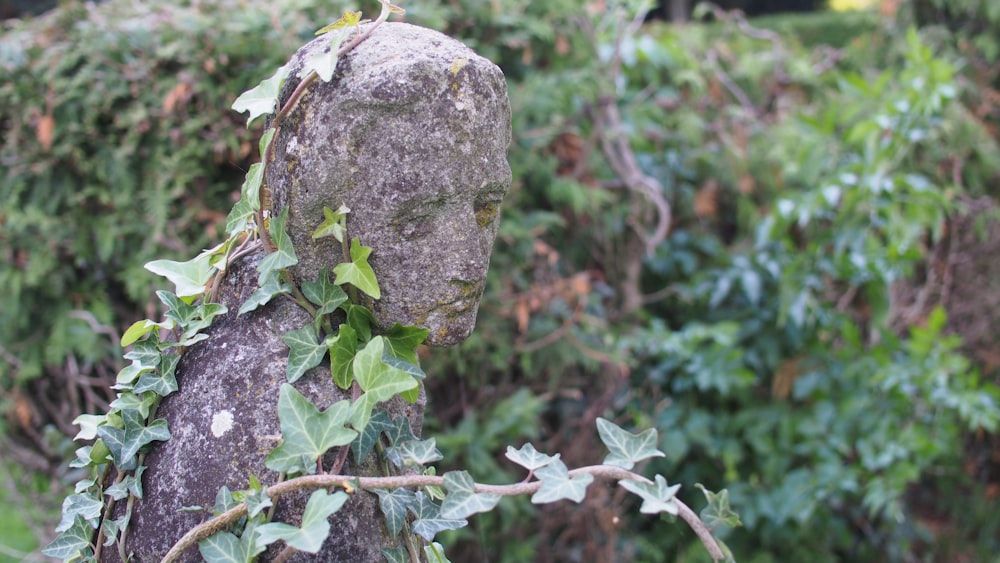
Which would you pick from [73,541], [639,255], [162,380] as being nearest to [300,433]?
[162,380]

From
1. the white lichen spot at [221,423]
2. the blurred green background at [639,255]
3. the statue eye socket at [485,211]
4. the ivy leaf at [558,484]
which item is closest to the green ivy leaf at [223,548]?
the white lichen spot at [221,423]

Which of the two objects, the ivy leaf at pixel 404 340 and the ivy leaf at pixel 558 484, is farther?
the ivy leaf at pixel 404 340

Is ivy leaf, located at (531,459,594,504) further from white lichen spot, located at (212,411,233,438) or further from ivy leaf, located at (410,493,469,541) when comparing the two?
white lichen spot, located at (212,411,233,438)

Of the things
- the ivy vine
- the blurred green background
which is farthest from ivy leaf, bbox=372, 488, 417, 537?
the blurred green background

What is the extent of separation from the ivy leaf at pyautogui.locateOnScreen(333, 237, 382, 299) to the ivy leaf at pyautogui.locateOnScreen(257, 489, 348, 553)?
0.77 feet

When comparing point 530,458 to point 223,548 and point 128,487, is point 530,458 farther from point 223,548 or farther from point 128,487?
point 128,487

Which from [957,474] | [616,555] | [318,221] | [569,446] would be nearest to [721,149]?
[569,446]

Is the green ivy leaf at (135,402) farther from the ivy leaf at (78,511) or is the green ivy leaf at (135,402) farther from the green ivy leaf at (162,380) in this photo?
the ivy leaf at (78,511)

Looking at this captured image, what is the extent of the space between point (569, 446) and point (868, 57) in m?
2.76

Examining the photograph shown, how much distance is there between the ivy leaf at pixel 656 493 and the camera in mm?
873

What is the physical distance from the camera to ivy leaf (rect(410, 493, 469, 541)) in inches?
37.1

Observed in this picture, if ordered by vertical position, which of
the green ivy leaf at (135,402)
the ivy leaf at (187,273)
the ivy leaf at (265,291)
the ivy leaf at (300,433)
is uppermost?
the ivy leaf at (265,291)

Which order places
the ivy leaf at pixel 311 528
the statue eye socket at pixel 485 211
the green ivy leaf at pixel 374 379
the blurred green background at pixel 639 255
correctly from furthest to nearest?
the blurred green background at pixel 639 255 → the statue eye socket at pixel 485 211 → the green ivy leaf at pixel 374 379 → the ivy leaf at pixel 311 528

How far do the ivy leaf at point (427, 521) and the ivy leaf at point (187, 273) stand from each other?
15.2 inches
